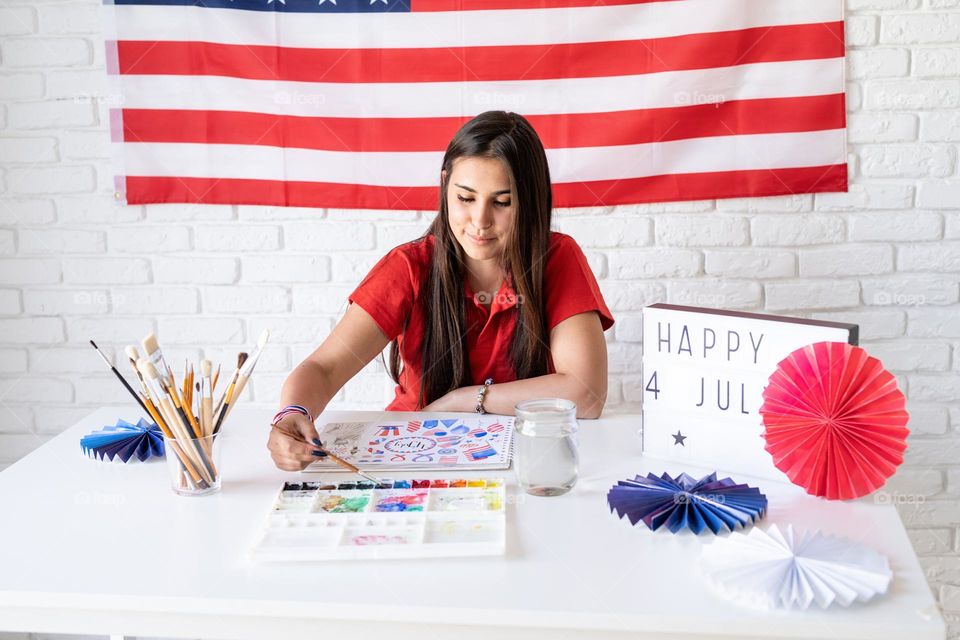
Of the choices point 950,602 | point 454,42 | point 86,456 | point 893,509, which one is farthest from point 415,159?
point 950,602

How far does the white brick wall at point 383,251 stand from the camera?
6.86ft

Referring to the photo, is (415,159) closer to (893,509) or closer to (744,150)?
(744,150)

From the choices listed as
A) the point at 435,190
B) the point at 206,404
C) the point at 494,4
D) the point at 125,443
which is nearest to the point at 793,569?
the point at 206,404

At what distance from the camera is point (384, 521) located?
Result: 100 centimetres

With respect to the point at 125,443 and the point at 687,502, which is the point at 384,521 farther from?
the point at 125,443

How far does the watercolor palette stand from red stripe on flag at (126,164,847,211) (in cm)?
118

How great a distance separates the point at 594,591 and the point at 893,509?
0.43m

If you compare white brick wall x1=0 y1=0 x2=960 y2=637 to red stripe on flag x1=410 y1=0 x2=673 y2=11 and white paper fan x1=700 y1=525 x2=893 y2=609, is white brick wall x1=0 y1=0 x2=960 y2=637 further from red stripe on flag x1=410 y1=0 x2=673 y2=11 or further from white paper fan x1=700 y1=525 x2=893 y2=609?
white paper fan x1=700 y1=525 x2=893 y2=609

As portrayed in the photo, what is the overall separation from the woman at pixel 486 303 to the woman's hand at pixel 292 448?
0.87ft

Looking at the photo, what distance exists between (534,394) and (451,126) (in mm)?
894

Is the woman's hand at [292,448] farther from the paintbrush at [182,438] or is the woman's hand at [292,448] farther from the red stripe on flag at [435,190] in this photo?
the red stripe on flag at [435,190]

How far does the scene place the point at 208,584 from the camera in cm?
88

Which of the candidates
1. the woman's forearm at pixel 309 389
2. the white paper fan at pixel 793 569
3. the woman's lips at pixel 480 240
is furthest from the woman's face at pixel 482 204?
the white paper fan at pixel 793 569

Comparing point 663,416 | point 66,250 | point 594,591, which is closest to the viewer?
point 594,591
